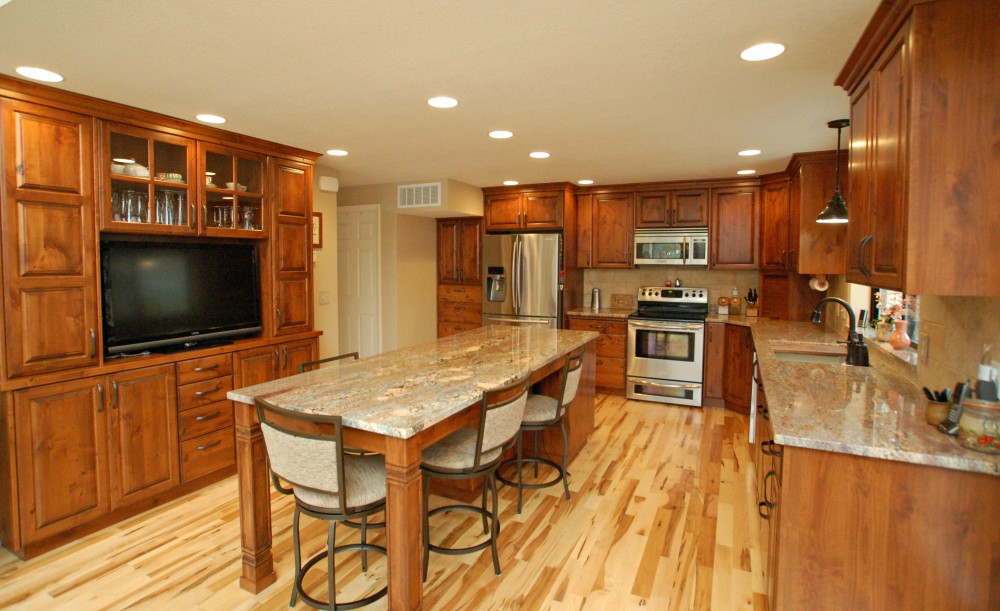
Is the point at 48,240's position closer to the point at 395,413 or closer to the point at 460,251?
the point at 395,413

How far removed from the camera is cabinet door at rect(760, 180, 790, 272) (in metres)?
4.74

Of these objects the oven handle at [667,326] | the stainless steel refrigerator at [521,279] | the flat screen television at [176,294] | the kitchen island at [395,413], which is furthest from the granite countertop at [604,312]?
the flat screen television at [176,294]

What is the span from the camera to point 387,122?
3.16 meters

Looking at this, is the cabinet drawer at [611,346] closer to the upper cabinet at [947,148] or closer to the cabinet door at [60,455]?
the upper cabinet at [947,148]

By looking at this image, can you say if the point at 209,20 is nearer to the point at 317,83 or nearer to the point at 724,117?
the point at 317,83

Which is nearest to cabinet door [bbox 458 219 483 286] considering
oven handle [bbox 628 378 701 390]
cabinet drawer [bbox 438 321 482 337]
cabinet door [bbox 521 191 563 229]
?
cabinet drawer [bbox 438 321 482 337]

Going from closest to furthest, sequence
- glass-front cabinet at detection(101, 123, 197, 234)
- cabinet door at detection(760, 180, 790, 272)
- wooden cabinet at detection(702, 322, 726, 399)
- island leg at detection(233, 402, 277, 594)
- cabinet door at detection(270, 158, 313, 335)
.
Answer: island leg at detection(233, 402, 277, 594), glass-front cabinet at detection(101, 123, 197, 234), cabinet door at detection(270, 158, 313, 335), cabinet door at detection(760, 180, 790, 272), wooden cabinet at detection(702, 322, 726, 399)

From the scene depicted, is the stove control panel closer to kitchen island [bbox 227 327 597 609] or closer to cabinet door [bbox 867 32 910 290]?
kitchen island [bbox 227 327 597 609]

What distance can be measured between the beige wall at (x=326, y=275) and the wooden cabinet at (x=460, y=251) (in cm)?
165

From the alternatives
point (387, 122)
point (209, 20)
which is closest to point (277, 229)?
point (387, 122)

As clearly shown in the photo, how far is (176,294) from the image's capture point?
3219 millimetres

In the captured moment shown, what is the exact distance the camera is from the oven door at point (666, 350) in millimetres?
5102

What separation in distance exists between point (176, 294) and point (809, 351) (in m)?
4.14

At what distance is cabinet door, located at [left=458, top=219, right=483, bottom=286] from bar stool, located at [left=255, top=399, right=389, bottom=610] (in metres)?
4.14
